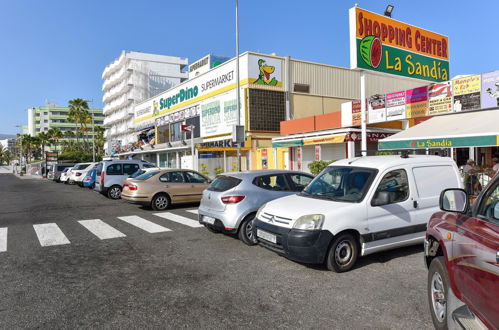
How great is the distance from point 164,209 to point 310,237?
805 cm

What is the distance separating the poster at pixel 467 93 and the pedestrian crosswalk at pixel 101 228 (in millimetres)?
10422

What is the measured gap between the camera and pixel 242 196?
23.2ft

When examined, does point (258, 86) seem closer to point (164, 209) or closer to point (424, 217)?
point (164, 209)

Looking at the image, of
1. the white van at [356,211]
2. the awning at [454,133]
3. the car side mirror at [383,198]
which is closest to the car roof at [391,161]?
the white van at [356,211]

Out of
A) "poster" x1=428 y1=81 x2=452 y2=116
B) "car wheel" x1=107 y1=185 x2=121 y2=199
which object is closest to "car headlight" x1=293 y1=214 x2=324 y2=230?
"poster" x1=428 y1=81 x2=452 y2=116

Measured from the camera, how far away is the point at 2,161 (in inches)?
6058

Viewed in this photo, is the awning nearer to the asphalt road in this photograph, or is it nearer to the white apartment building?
the asphalt road

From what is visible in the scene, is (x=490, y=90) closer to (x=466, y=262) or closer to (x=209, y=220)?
(x=209, y=220)

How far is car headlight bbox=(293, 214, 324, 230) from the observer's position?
503cm

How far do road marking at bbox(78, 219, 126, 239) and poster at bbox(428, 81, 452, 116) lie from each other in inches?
482

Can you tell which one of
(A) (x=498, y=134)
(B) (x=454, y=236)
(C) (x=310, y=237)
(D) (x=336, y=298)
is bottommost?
(D) (x=336, y=298)

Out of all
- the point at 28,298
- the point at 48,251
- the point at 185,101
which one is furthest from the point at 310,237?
the point at 185,101

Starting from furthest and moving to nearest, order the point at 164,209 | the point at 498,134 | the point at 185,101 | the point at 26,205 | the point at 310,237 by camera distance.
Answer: the point at 185,101 → the point at 26,205 → the point at 164,209 → the point at 498,134 → the point at 310,237

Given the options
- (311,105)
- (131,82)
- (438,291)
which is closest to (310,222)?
(438,291)
